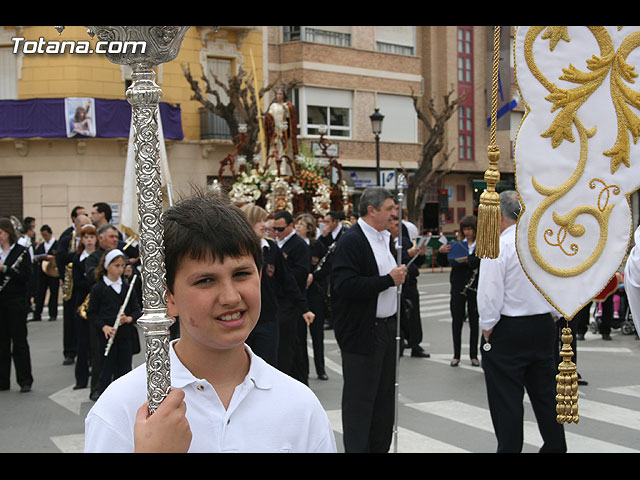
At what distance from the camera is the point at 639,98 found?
9.77 ft

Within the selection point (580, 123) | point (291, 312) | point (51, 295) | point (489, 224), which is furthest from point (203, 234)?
point (51, 295)

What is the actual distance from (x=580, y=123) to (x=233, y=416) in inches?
74.2

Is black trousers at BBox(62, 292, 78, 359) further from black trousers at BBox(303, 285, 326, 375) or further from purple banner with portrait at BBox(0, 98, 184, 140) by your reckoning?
purple banner with portrait at BBox(0, 98, 184, 140)

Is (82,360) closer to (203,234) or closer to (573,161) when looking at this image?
(573,161)

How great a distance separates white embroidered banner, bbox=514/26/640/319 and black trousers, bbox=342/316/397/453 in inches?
95.8

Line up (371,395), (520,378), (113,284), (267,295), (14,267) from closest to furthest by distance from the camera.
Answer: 1. (520,378)
2. (371,395)
3. (267,295)
4. (113,284)
5. (14,267)

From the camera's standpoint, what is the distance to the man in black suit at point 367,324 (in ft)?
17.2

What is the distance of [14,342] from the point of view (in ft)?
27.9

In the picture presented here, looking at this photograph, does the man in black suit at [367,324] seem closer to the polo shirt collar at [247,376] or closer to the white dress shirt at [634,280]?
the white dress shirt at [634,280]

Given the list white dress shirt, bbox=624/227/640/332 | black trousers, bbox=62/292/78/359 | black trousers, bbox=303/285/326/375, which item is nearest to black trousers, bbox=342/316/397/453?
white dress shirt, bbox=624/227/640/332

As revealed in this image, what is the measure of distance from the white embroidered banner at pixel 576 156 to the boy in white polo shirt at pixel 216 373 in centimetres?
140
